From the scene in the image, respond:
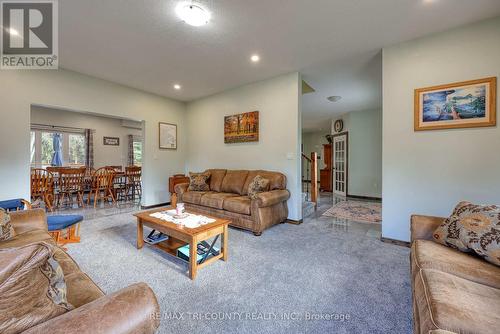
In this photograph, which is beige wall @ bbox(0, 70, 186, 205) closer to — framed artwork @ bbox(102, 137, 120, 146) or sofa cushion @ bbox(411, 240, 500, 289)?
framed artwork @ bbox(102, 137, 120, 146)

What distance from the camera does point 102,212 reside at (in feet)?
14.6

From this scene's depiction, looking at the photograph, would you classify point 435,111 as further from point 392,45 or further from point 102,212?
point 102,212

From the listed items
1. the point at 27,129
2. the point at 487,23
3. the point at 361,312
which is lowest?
the point at 361,312

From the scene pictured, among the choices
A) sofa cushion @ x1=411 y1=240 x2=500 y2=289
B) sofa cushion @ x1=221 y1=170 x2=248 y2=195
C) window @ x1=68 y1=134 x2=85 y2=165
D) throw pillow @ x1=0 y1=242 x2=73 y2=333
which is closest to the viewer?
throw pillow @ x1=0 y1=242 x2=73 y2=333

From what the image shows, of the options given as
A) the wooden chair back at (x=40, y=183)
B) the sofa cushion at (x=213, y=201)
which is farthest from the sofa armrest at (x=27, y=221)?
the wooden chair back at (x=40, y=183)

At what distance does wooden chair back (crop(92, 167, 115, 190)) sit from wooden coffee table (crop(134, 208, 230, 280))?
3199 millimetres

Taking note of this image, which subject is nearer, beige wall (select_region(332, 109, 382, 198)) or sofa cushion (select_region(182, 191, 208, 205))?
sofa cushion (select_region(182, 191, 208, 205))

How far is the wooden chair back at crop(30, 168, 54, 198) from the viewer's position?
4246 millimetres

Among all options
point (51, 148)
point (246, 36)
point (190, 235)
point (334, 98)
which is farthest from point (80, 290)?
point (51, 148)

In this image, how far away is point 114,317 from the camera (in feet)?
2.44

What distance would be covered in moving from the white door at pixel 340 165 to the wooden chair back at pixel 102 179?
651 centimetres

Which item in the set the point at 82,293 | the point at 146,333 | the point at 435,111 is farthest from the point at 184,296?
the point at 435,111

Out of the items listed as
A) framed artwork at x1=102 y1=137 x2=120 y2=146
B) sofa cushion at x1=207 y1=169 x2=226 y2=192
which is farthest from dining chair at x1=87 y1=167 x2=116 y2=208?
framed artwork at x1=102 y1=137 x2=120 y2=146

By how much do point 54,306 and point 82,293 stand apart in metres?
0.38
